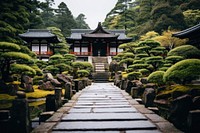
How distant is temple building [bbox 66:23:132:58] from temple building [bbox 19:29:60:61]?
375 cm

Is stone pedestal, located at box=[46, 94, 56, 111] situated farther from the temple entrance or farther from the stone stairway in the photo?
the temple entrance

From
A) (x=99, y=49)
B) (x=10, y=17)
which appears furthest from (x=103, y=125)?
(x=99, y=49)

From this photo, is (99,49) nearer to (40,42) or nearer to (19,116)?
(40,42)

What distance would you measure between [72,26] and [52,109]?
56.1 metres

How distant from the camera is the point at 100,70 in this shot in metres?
34.5

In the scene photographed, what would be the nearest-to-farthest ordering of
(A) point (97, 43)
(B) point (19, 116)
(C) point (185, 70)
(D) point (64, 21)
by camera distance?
(B) point (19, 116) < (C) point (185, 70) < (A) point (97, 43) < (D) point (64, 21)

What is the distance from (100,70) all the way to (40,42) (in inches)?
521

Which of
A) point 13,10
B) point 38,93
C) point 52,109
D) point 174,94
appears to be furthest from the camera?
point 13,10

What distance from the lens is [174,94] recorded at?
11352 mm

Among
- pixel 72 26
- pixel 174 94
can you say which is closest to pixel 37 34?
pixel 72 26

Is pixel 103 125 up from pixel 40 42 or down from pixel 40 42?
down

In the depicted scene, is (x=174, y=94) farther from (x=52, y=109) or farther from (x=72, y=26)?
(x=72, y=26)

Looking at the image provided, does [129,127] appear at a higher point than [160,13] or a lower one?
lower

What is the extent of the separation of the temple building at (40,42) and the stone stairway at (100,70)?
8265 millimetres
